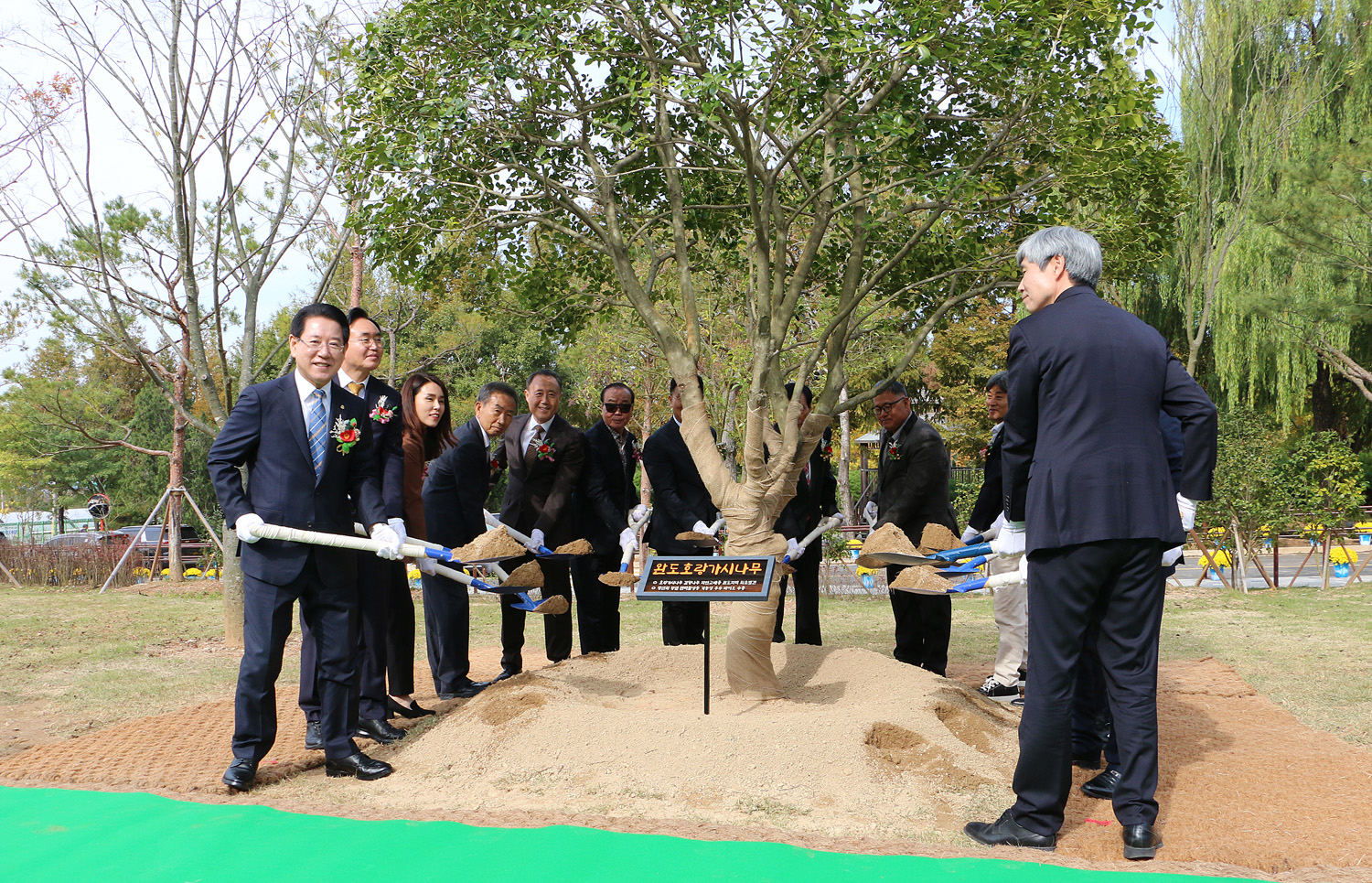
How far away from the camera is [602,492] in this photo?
6.73 metres

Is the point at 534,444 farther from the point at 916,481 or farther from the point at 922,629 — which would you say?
the point at 922,629

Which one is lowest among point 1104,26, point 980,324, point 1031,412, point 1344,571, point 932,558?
point 1344,571

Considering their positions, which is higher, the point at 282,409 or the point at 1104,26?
the point at 1104,26

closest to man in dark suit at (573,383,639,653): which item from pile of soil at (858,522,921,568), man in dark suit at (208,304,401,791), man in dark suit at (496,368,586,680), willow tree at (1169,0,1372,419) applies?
man in dark suit at (496,368,586,680)

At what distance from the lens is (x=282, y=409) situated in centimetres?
425

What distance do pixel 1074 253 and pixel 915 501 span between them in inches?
120

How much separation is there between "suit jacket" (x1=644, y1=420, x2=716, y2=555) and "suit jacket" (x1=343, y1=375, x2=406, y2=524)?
6.97ft

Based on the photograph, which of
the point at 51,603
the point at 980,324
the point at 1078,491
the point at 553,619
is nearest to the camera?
the point at 1078,491

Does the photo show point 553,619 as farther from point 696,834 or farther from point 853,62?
point 853,62

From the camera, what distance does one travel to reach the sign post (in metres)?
4.58

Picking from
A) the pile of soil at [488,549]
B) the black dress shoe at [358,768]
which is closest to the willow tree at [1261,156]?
the pile of soil at [488,549]

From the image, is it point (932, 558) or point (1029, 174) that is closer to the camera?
point (932, 558)

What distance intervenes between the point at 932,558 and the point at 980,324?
83.6 feet

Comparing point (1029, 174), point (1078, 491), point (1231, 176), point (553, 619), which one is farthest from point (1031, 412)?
point (1231, 176)
